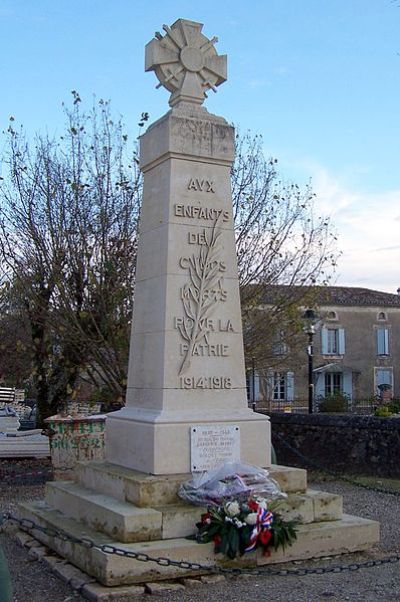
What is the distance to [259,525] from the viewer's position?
6.38 metres

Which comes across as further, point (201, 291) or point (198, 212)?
point (198, 212)

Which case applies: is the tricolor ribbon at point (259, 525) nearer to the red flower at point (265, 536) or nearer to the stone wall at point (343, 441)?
the red flower at point (265, 536)

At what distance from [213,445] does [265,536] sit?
3.75ft

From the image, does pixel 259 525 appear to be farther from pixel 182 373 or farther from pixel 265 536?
pixel 182 373

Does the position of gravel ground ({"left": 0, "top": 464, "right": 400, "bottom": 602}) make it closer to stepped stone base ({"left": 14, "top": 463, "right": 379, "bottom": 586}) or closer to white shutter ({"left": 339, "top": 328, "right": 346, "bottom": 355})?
stepped stone base ({"left": 14, "top": 463, "right": 379, "bottom": 586})

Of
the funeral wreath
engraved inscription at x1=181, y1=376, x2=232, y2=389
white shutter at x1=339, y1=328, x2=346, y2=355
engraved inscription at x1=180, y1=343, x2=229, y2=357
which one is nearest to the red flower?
the funeral wreath

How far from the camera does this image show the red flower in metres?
6.36

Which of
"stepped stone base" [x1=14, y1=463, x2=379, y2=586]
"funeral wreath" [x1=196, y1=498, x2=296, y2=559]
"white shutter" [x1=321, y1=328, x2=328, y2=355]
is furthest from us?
"white shutter" [x1=321, y1=328, x2=328, y2=355]

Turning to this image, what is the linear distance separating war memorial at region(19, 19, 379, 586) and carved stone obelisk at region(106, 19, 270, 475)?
11 millimetres

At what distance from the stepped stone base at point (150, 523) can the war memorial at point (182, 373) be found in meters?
0.01

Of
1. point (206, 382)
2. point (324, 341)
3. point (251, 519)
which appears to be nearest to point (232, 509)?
point (251, 519)

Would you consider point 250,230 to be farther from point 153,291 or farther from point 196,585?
point 196,585

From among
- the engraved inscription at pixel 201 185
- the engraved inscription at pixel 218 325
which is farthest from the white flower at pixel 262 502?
the engraved inscription at pixel 201 185

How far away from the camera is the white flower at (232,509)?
6348 millimetres
